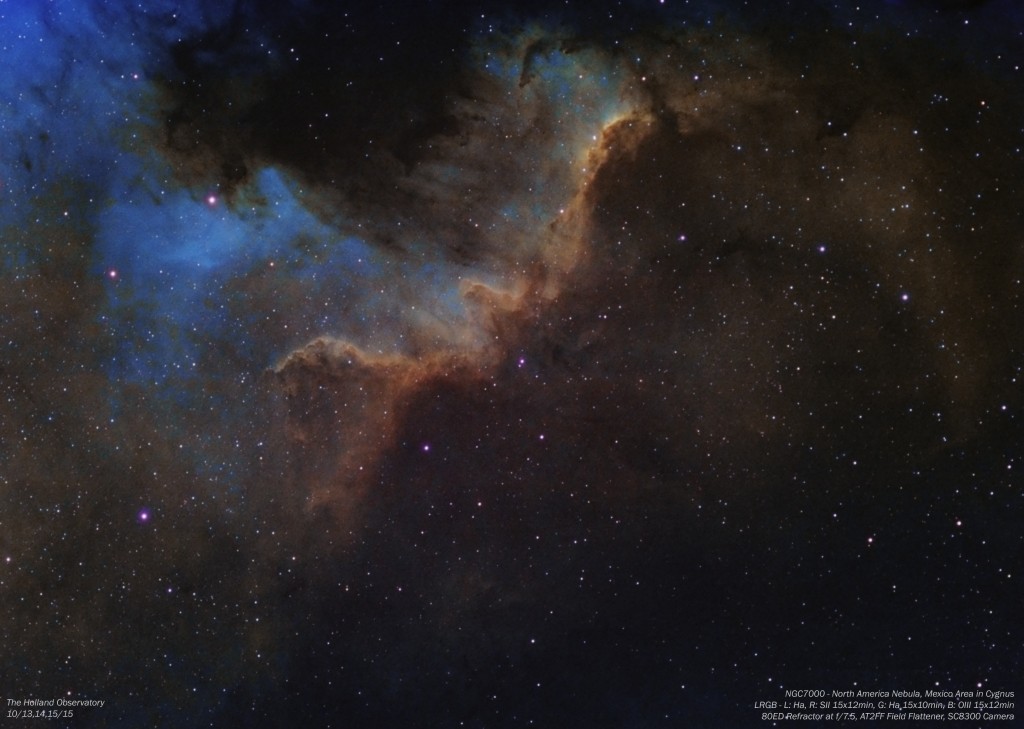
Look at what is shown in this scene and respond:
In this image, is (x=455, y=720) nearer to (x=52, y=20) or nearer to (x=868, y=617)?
(x=868, y=617)

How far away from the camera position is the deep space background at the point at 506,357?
4340 millimetres

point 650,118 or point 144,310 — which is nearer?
point 650,118

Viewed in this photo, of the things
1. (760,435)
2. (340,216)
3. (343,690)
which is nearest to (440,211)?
(340,216)

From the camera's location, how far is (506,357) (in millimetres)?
4633

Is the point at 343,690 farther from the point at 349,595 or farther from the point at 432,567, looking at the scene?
the point at 432,567

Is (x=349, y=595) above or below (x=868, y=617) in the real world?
above

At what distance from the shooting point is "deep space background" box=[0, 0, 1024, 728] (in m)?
4.34

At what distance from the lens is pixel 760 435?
4.50m

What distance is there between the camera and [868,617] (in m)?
4.46

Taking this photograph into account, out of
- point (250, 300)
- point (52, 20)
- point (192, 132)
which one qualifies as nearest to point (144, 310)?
point (250, 300)

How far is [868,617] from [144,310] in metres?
5.71

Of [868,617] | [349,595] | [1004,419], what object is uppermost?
[1004,419]

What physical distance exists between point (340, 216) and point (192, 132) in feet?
4.08

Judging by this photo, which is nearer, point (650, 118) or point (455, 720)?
point (650, 118)
